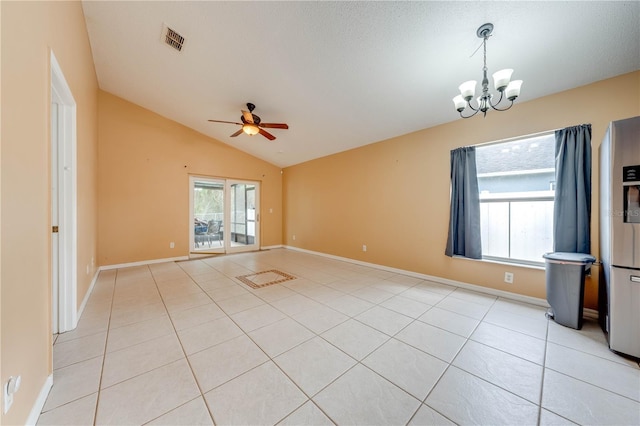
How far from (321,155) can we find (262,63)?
297cm

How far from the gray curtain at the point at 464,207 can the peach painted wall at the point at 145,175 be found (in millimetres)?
4318

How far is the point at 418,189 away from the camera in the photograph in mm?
3955

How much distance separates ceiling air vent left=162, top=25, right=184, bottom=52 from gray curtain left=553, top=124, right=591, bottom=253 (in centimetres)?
477

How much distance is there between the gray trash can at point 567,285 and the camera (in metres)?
2.27

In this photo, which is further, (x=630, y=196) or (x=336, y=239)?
(x=336, y=239)

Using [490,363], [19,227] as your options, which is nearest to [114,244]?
[19,227]

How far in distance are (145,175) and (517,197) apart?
6.73m

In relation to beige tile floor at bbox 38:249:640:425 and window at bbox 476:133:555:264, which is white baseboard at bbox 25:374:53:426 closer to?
beige tile floor at bbox 38:249:640:425

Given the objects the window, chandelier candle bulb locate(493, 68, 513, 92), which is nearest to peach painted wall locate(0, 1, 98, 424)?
chandelier candle bulb locate(493, 68, 513, 92)

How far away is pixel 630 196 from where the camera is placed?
186 centimetres

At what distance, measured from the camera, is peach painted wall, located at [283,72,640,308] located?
254cm

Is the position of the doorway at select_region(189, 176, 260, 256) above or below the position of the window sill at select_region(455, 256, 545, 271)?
above

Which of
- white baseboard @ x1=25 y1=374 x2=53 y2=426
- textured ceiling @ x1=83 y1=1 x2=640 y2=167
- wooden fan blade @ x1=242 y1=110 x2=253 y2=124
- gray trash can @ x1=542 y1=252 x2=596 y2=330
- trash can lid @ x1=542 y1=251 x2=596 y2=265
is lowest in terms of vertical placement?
white baseboard @ x1=25 y1=374 x2=53 y2=426

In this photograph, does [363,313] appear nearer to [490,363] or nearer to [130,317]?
[490,363]
